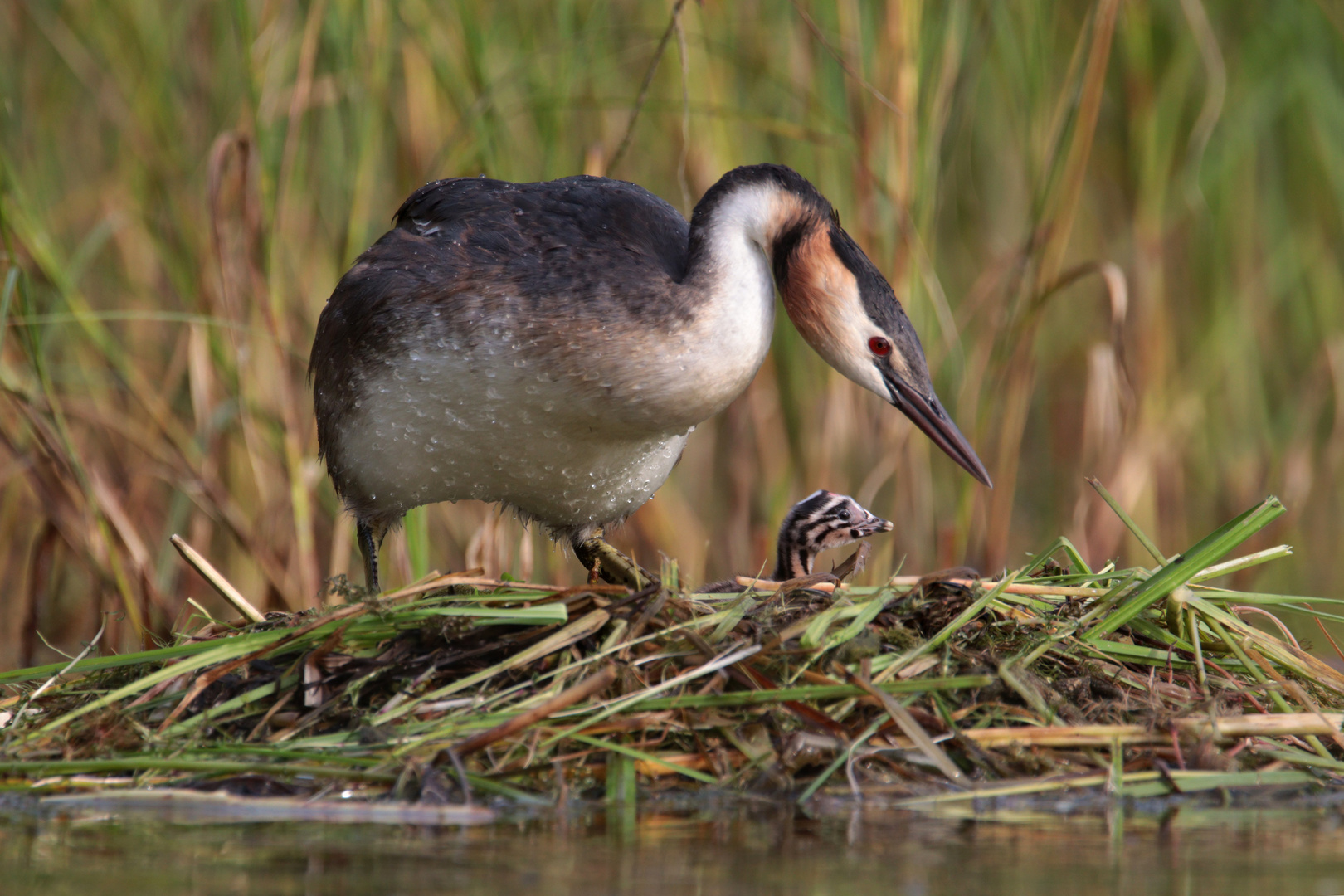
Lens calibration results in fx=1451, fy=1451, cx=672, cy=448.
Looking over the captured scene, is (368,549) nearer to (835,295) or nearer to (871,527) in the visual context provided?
(871,527)

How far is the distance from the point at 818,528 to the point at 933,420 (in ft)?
3.13

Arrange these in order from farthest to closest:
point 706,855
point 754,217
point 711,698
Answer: point 754,217
point 711,698
point 706,855

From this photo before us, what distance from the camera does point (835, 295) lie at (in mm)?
4211

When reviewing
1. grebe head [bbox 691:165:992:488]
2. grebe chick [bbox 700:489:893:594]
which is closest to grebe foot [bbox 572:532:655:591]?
grebe chick [bbox 700:489:893:594]

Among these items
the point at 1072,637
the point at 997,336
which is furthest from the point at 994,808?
the point at 997,336

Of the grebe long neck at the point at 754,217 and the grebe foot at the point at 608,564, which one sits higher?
the grebe long neck at the point at 754,217

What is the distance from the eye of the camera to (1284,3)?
7125 mm

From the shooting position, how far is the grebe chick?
16.7ft

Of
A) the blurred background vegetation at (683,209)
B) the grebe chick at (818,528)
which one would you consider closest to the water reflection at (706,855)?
the grebe chick at (818,528)

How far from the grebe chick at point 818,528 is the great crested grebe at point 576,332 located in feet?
1.88

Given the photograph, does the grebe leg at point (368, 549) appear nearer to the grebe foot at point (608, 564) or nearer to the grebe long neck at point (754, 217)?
the grebe foot at point (608, 564)

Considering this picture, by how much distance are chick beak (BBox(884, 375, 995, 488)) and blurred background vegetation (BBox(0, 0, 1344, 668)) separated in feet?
3.59

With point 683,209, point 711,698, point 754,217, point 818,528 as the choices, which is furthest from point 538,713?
point 683,209

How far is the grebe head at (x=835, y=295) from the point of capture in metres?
4.19
